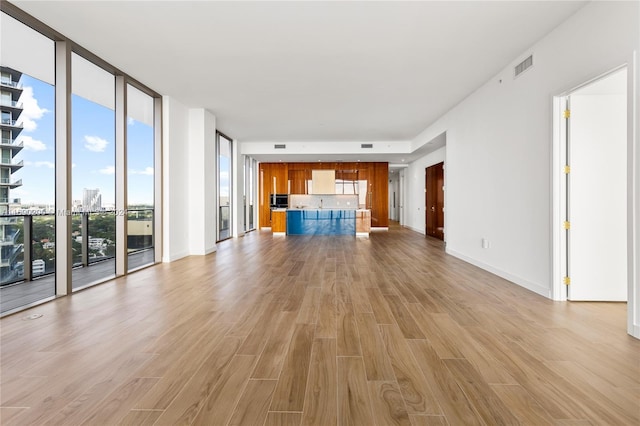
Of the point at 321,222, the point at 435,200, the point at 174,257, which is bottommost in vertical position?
the point at 174,257

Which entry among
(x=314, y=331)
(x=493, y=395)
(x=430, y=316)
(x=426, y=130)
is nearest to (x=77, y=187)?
(x=314, y=331)

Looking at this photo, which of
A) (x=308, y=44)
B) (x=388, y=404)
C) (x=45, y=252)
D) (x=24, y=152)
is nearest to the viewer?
(x=388, y=404)

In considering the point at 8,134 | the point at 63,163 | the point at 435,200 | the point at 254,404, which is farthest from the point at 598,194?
the point at 8,134

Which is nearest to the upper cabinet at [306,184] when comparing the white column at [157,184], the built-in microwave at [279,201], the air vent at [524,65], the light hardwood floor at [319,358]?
the built-in microwave at [279,201]

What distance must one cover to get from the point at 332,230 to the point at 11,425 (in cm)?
984

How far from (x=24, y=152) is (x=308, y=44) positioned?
140 inches

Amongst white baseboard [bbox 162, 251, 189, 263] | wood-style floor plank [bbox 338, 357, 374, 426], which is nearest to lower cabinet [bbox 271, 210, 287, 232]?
white baseboard [bbox 162, 251, 189, 263]

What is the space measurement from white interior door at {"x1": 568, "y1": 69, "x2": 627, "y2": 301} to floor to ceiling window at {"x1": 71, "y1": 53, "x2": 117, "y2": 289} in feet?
19.7

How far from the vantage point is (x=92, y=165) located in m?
4.62

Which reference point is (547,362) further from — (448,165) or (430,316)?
(448,165)

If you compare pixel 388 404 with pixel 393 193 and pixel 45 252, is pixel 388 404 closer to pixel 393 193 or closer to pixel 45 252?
pixel 45 252

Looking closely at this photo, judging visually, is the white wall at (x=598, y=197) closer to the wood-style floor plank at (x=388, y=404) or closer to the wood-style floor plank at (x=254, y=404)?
the wood-style floor plank at (x=388, y=404)

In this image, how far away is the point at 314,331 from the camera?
274 centimetres

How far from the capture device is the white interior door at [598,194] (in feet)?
11.6
